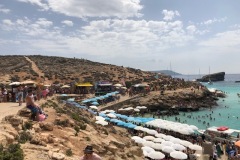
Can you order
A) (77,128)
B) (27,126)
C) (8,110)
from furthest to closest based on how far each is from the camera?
(8,110)
(77,128)
(27,126)

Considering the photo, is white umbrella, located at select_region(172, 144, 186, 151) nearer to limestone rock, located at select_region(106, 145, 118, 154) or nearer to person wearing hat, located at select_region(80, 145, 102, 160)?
limestone rock, located at select_region(106, 145, 118, 154)

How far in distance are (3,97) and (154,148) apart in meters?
15.3

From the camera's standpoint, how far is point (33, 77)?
75.9m

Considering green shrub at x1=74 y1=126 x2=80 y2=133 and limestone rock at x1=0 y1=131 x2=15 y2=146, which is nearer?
limestone rock at x1=0 y1=131 x2=15 y2=146

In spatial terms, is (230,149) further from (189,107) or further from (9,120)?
(189,107)

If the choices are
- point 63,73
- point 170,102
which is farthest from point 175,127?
point 63,73

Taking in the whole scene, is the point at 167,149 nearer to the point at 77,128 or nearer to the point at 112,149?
the point at 112,149

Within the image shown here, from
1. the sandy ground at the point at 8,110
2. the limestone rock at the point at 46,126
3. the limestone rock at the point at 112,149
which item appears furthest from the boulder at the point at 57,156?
the sandy ground at the point at 8,110

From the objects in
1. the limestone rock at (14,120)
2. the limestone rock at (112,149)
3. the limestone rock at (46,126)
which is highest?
the limestone rock at (14,120)

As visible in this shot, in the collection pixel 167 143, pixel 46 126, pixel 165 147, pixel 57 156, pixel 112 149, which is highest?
pixel 46 126

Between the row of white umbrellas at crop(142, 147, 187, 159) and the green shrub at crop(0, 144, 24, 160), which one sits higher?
the green shrub at crop(0, 144, 24, 160)

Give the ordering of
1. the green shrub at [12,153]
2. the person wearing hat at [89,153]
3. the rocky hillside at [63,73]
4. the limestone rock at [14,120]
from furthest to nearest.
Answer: the rocky hillside at [63,73]
the limestone rock at [14,120]
the green shrub at [12,153]
the person wearing hat at [89,153]

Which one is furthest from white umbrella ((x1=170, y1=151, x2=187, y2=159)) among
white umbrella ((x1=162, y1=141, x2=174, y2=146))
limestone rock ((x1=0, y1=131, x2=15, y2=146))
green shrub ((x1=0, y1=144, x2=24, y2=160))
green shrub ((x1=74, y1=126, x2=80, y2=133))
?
green shrub ((x1=0, y1=144, x2=24, y2=160))

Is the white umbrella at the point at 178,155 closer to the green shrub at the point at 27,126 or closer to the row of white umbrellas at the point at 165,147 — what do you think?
the row of white umbrellas at the point at 165,147
